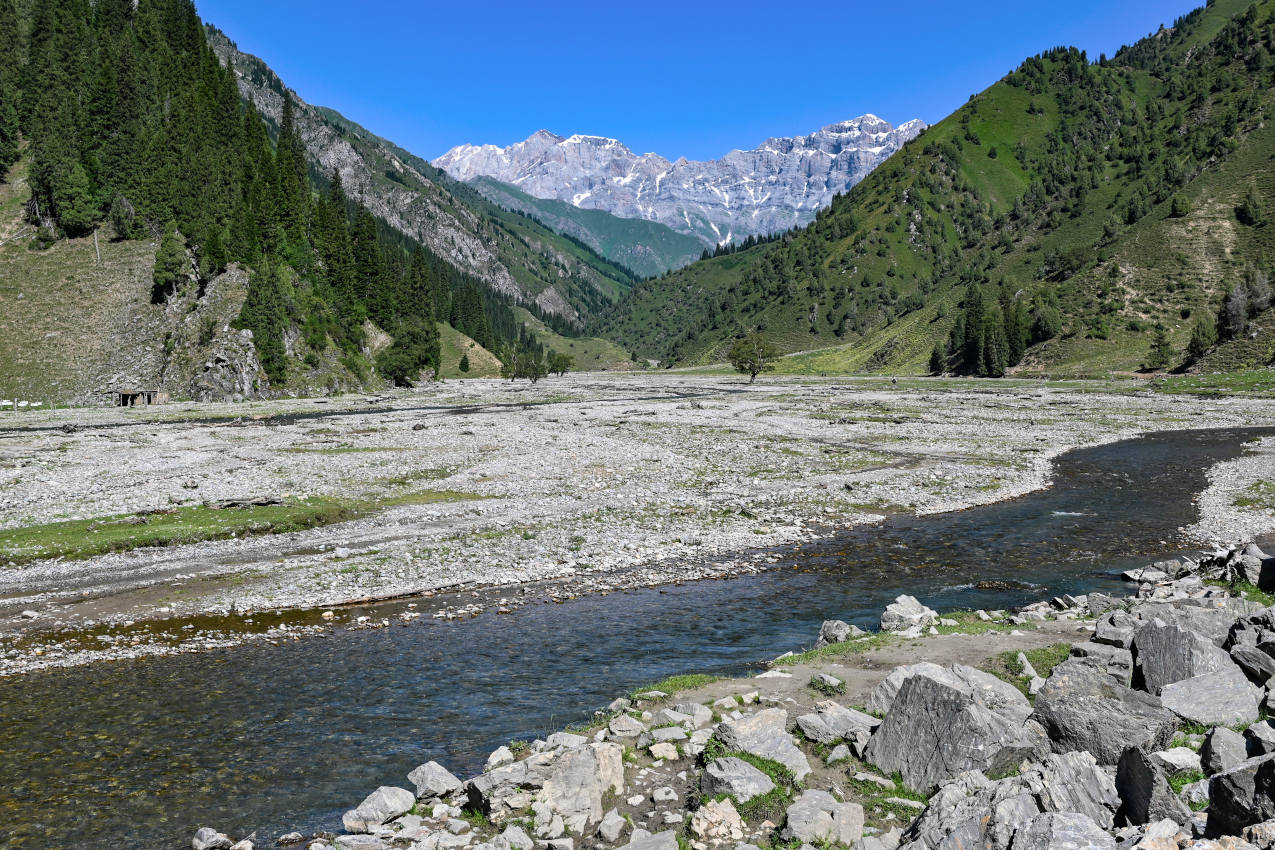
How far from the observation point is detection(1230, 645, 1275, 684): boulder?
1220 centimetres

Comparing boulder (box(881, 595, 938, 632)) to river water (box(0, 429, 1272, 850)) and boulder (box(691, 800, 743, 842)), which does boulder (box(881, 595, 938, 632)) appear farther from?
boulder (box(691, 800, 743, 842))

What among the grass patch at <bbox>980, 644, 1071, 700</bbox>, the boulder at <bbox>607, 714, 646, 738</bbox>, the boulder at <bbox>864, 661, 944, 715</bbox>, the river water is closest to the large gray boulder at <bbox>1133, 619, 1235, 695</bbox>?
the grass patch at <bbox>980, 644, 1071, 700</bbox>

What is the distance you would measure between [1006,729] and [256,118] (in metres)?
202

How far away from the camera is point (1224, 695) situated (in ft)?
38.2

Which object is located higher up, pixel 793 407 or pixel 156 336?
pixel 156 336

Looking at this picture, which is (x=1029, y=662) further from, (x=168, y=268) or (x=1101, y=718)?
(x=168, y=268)

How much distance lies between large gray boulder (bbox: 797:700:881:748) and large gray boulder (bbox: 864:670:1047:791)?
1.44 feet

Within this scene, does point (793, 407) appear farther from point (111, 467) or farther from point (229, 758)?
point (229, 758)

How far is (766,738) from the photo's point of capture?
12336 mm

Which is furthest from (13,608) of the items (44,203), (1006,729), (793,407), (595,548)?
(44,203)

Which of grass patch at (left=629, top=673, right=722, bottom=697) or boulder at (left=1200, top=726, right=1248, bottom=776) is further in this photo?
grass patch at (left=629, top=673, right=722, bottom=697)

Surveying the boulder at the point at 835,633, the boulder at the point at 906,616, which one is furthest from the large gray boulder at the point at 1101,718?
the boulder at the point at 906,616

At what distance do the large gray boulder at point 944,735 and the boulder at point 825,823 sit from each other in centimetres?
165

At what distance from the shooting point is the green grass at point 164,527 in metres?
29.1
